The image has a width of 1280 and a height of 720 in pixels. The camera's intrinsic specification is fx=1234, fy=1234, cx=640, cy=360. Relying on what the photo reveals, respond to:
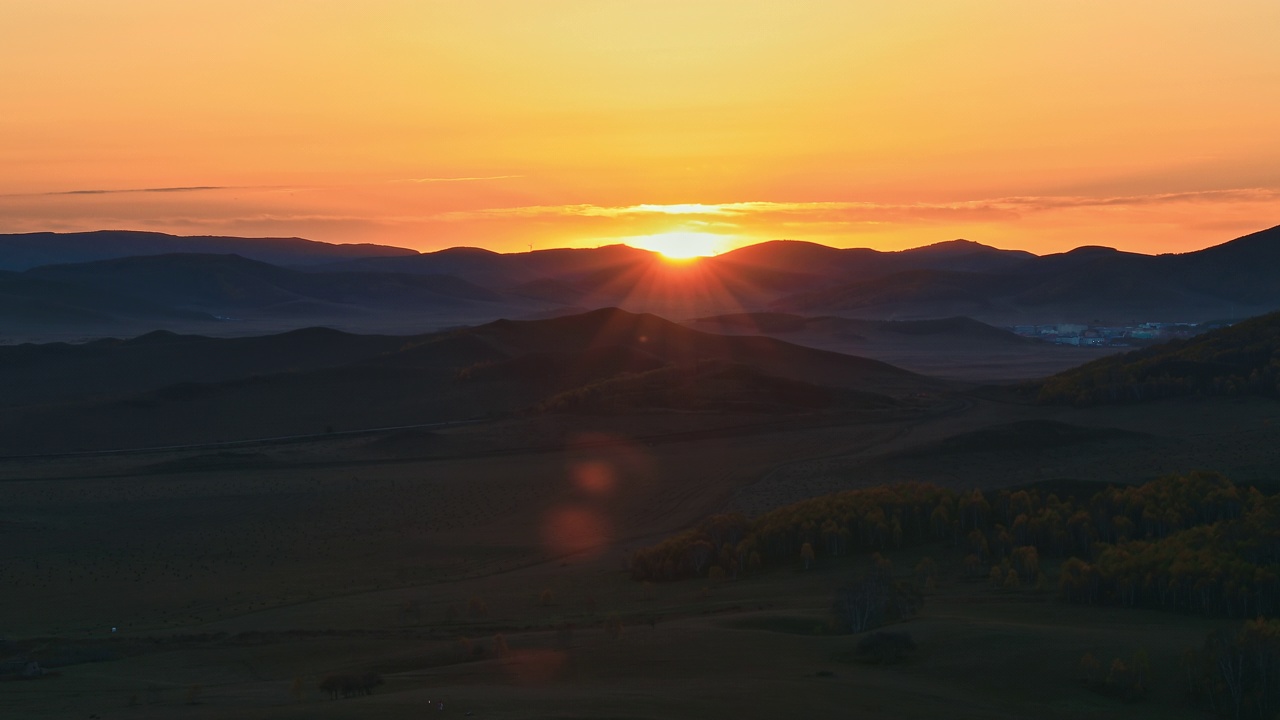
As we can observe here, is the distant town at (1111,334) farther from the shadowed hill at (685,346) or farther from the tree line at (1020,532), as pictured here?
the tree line at (1020,532)

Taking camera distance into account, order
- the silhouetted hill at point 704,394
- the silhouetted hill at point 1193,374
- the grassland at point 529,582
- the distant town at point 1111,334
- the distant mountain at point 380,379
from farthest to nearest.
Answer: the distant town at point 1111,334
the distant mountain at point 380,379
the silhouetted hill at point 704,394
the silhouetted hill at point 1193,374
the grassland at point 529,582

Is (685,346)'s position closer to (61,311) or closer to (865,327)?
(865,327)

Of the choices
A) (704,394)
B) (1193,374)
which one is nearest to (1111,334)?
(1193,374)

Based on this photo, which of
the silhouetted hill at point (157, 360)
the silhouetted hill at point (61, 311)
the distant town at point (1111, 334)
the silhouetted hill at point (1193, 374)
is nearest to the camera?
the silhouetted hill at point (1193, 374)

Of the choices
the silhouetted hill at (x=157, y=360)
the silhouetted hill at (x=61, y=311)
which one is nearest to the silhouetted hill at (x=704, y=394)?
the silhouetted hill at (x=157, y=360)

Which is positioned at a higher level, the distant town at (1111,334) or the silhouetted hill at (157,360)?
the distant town at (1111,334)

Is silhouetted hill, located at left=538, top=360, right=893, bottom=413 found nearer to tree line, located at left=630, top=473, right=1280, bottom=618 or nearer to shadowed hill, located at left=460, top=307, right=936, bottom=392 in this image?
shadowed hill, located at left=460, top=307, right=936, bottom=392

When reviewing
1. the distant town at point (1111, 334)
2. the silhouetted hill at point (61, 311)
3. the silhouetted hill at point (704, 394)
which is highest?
the distant town at point (1111, 334)

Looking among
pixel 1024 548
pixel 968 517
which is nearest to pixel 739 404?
pixel 968 517

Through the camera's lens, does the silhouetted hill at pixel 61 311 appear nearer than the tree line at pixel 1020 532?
No
